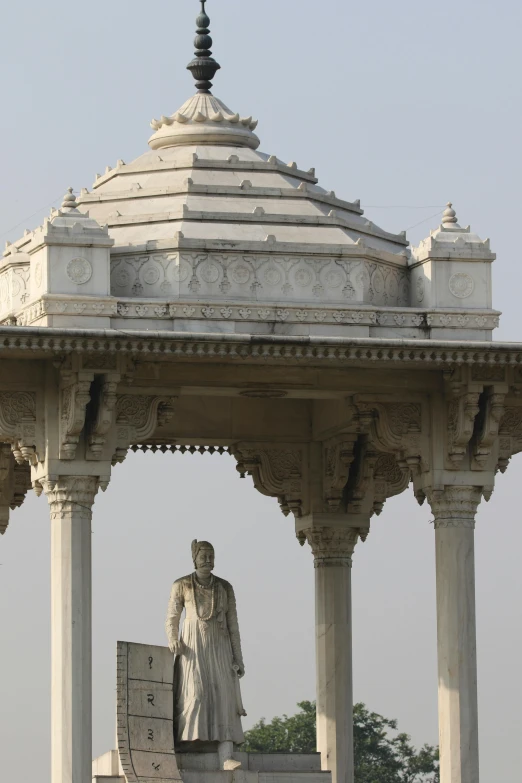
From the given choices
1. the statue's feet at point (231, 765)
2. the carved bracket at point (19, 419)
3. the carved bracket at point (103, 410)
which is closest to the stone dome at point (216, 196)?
the carved bracket at point (103, 410)

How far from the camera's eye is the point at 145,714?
27.2 m

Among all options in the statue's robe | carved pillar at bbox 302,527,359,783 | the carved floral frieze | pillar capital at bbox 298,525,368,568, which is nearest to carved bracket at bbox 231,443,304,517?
pillar capital at bbox 298,525,368,568

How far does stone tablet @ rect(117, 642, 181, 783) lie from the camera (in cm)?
2681

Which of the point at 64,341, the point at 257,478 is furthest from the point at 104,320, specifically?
the point at 257,478

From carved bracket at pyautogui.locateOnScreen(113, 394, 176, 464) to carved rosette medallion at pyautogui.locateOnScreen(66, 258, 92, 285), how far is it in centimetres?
125

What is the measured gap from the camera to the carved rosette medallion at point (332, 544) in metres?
30.5

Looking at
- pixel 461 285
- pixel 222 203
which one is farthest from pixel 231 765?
pixel 222 203

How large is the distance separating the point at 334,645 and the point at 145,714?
3599 mm

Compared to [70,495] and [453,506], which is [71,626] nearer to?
[70,495]

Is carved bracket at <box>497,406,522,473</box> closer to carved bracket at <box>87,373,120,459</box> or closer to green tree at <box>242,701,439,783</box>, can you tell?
carved bracket at <box>87,373,120,459</box>

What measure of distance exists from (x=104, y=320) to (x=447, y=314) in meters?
3.44

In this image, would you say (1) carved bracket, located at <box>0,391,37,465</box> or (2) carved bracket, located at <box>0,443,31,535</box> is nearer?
(1) carved bracket, located at <box>0,391,37,465</box>

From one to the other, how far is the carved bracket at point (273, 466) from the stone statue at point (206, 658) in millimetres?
2180

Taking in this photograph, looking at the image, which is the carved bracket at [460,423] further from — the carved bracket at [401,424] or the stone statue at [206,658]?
the stone statue at [206,658]
